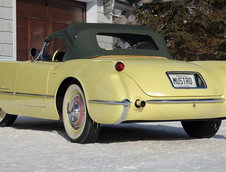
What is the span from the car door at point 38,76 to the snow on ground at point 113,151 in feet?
1.38

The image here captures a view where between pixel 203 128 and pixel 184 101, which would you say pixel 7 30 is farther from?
pixel 184 101

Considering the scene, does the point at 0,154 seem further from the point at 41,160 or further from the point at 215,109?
the point at 215,109

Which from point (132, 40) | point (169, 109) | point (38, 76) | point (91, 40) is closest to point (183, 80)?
point (169, 109)

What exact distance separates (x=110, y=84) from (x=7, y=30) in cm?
824

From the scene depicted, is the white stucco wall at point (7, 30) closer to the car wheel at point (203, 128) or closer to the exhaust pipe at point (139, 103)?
the car wheel at point (203, 128)

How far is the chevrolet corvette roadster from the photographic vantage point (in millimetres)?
5636

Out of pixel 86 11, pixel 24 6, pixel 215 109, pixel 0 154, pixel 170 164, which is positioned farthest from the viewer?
pixel 86 11

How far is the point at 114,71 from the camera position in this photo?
5629mm

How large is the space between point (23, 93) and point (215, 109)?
2458 millimetres

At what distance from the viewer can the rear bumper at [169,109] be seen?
18.2 feet

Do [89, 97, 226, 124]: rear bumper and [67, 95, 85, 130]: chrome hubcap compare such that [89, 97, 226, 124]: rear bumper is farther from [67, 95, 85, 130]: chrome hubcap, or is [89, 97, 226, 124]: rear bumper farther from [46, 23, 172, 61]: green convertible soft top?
[46, 23, 172, 61]: green convertible soft top

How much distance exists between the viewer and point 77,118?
241 inches

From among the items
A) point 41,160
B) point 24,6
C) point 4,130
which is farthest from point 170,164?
point 24,6

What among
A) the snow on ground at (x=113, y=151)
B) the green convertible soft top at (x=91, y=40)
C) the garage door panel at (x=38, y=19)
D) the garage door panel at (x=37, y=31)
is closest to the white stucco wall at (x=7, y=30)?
the garage door panel at (x=38, y=19)
